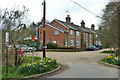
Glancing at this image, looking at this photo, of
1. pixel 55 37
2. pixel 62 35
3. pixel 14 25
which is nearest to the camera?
pixel 14 25

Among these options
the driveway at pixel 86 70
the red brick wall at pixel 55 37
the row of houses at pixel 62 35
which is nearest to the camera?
the driveway at pixel 86 70

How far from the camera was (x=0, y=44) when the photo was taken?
25.7 ft

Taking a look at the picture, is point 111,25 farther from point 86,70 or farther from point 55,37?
point 55,37

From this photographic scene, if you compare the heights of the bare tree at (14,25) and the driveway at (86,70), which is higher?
the bare tree at (14,25)

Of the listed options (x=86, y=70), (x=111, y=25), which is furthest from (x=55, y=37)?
(x=86, y=70)

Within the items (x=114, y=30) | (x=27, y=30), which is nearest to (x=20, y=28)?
(x=27, y=30)

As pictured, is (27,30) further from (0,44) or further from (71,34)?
(71,34)

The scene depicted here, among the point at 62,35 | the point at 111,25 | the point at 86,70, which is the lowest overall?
the point at 86,70

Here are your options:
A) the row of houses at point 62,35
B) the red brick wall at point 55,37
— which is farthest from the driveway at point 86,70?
Result: the row of houses at point 62,35

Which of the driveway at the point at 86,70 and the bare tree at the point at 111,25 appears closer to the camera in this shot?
the driveway at the point at 86,70

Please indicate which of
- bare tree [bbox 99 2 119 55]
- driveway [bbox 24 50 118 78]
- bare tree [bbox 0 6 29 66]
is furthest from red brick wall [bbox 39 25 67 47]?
bare tree [bbox 0 6 29 66]

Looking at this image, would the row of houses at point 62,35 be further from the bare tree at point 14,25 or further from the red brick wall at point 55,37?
the bare tree at point 14,25

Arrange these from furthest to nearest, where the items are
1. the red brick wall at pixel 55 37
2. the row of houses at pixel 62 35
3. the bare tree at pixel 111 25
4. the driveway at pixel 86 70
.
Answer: the row of houses at pixel 62 35 < the red brick wall at pixel 55 37 < the bare tree at pixel 111 25 < the driveway at pixel 86 70

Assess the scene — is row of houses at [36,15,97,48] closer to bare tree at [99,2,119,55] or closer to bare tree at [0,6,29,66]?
bare tree at [99,2,119,55]
